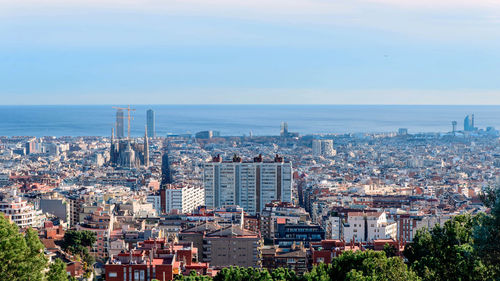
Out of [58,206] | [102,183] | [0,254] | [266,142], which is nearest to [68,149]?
[266,142]

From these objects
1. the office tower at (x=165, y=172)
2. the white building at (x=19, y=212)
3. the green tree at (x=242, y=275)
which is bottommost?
the office tower at (x=165, y=172)

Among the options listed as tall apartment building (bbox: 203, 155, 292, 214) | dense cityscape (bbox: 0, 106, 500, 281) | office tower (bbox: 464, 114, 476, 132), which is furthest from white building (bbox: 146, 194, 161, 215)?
office tower (bbox: 464, 114, 476, 132)

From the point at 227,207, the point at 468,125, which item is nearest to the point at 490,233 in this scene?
the point at 227,207

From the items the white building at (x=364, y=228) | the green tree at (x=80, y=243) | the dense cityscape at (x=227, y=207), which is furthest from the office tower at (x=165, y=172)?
the green tree at (x=80, y=243)

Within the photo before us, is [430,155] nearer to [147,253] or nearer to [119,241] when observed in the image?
[119,241]

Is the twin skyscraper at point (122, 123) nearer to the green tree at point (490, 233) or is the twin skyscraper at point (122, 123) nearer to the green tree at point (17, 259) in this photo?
the green tree at point (17, 259)

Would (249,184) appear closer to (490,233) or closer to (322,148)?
(490,233)
